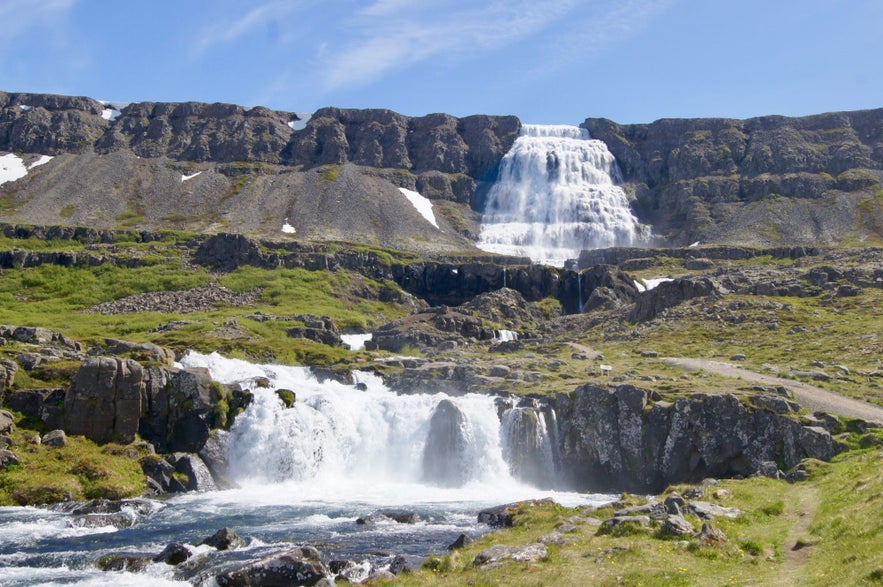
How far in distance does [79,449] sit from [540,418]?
39.4 meters

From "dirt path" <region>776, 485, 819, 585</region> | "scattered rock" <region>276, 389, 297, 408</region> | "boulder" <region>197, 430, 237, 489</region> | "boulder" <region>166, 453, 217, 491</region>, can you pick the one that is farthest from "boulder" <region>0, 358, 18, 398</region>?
"dirt path" <region>776, 485, 819, 585</region>

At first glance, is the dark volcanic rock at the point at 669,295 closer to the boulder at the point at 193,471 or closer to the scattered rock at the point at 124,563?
the boulder at the point at 193,471

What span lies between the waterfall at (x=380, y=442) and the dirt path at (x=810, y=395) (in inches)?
921

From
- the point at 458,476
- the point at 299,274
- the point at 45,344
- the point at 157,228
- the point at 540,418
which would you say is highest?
the point at 157,228

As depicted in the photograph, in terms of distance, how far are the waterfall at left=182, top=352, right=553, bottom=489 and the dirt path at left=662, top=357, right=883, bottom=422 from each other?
23.4 metres

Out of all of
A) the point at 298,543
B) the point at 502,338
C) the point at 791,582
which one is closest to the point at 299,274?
the point at 502,338

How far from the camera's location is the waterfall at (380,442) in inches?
2638

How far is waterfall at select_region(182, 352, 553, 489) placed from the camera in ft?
220

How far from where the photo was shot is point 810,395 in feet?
226

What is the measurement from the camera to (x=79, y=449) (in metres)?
58.4

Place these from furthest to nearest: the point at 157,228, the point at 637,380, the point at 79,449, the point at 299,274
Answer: the point at 157,228 → the point at 299,274 → the point at 637,380 → the point at 79,449

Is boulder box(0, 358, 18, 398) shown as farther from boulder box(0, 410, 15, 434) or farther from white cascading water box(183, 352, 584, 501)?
white cascading water box(183, 352, 584, 501)

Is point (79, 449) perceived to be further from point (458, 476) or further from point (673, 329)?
point (673, 329)

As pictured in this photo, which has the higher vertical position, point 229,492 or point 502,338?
point 502,338
